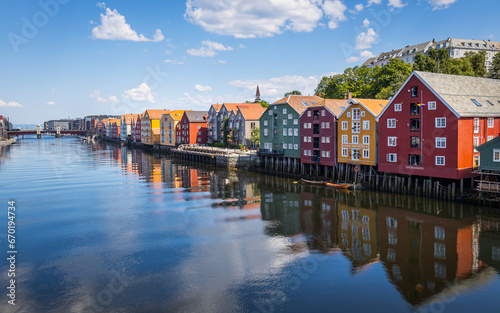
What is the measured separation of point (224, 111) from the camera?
102375 mm

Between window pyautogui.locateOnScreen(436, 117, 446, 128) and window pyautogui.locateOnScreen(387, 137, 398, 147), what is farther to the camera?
window pyautogui.locateOnScreen(387, 137, 398, 147)

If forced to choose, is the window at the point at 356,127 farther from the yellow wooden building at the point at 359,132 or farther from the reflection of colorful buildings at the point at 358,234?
the reflection of colorful buildings at the point at 358,234

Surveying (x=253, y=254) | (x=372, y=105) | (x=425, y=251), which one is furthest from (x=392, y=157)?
(x=253, y=254)

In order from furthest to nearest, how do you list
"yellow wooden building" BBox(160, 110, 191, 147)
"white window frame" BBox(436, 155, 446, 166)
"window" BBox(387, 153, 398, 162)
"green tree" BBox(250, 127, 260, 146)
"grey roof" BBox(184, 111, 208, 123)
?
"yellow wooden building" BBox(160, 110, 191, 147)
"grey roof" BBox(184, 111, 208, 123)
"green tree" BBox(250, 127, 260, 146)
"window" BBox(387, 153, 398, 162)
"white window frame" BBox(436, 155, 446, 166)

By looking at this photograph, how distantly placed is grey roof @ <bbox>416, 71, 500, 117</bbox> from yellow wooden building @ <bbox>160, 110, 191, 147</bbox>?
306 feet

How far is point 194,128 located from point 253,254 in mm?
90355

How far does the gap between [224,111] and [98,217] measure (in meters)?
66.7

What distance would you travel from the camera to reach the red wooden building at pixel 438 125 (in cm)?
4047

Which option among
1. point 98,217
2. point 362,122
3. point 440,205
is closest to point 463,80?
point 362,122

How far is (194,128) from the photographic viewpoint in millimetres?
114812

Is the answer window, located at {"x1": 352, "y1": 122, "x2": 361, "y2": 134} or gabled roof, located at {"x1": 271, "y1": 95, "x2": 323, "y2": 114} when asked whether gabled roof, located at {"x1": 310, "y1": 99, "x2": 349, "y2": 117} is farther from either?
gabled roof, located at {"x1": 271, "y1": 95, "x2": 323, "y2": 114}

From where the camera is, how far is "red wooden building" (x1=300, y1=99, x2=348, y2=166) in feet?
187

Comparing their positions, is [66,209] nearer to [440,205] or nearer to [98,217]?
[98,217]

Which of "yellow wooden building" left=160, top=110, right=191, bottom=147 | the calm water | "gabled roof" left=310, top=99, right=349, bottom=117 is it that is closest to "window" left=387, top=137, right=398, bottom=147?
the calm water
